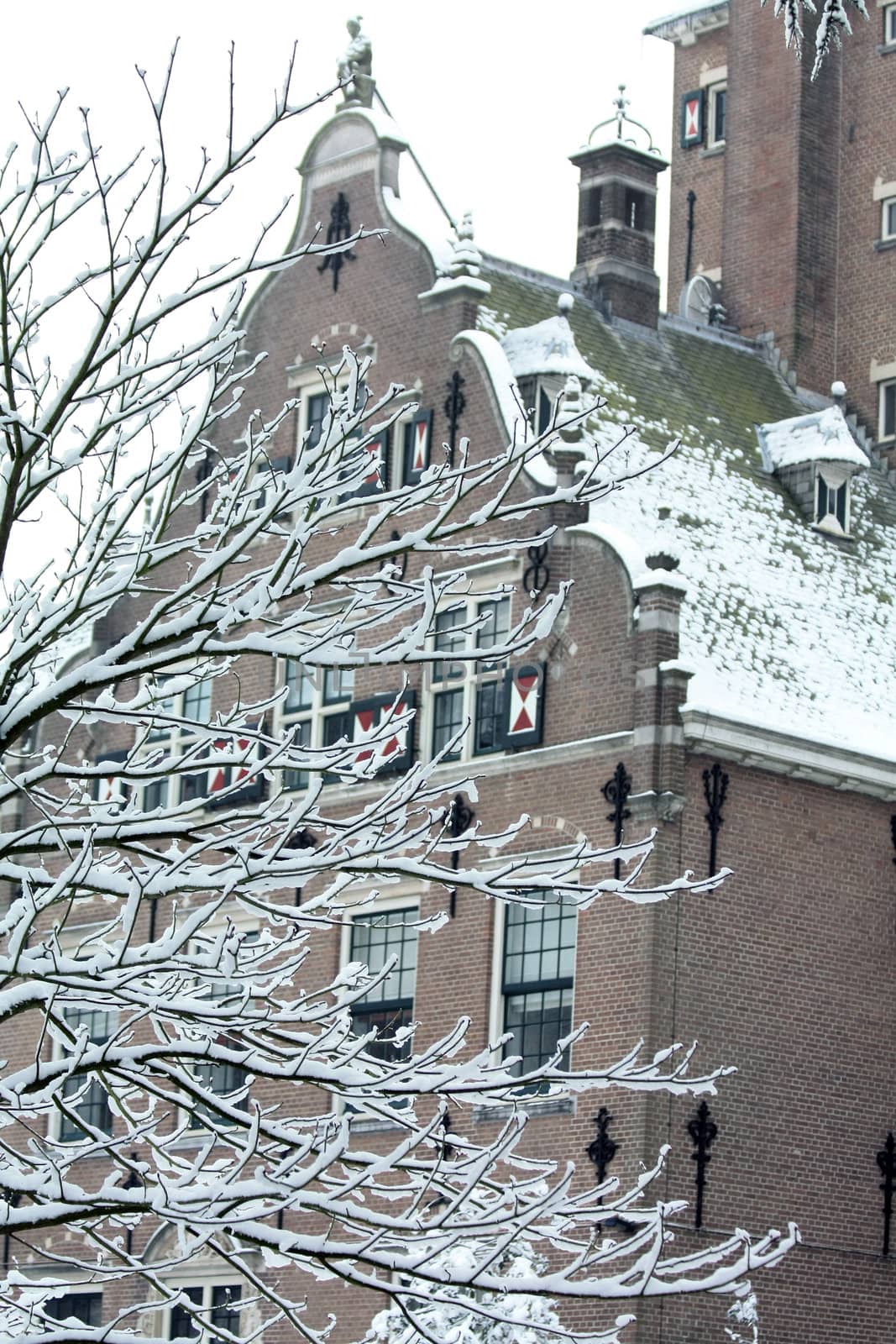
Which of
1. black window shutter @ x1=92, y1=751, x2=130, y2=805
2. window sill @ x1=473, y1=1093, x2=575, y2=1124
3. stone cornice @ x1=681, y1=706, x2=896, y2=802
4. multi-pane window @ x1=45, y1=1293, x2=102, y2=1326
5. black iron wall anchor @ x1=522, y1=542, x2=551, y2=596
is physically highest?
black iron wall anchor @ x1=522, y1=542, x2=551, y2=596

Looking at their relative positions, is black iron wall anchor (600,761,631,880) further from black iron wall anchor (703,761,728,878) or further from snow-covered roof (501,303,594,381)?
snow-covered roof (501,303,594,381)

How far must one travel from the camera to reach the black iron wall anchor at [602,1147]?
22.4 metres

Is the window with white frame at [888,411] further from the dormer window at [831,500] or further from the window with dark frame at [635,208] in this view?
the window with dark frame at [635,208]

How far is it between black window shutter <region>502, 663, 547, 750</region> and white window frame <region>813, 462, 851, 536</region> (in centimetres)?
589

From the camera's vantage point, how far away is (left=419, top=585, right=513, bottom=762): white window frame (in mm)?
24797

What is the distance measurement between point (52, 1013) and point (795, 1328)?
16182 mm

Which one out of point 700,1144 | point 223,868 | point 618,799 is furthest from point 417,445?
point 223,868

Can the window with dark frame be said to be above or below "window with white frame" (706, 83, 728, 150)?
below

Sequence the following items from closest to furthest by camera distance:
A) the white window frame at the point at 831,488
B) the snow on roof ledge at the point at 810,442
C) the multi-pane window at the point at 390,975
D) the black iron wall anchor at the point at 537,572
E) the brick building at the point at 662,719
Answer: the brick building at the point at 662,719
the black iron wall anchor at the point at 537,572
the multi-pane window at the point at 390,975
the snow on roof ledge at the point at 810,442
the white window frame at the point at 831,488

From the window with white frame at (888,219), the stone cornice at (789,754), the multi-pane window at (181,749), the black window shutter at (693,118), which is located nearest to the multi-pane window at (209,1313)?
the multi-pane window at (181,749)

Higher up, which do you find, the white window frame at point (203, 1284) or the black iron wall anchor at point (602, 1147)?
the black iron wall anchor at point (602, 1147)

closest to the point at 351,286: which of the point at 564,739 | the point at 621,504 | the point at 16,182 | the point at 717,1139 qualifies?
the point at 621,504

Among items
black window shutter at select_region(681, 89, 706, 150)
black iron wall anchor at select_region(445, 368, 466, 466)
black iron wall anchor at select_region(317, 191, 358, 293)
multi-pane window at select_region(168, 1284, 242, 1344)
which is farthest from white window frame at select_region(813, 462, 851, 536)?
multi-pane window at select_region(168, 1284, 242, 1344)

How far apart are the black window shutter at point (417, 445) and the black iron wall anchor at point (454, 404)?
0.90 feet
